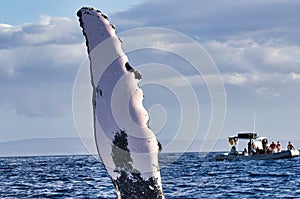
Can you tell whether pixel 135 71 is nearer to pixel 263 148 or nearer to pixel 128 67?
pixel 128 67

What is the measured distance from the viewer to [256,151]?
77.4 meters

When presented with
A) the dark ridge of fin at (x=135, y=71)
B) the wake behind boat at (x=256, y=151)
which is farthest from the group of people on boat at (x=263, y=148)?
the dark ridge of fin at (x=135, y=71)

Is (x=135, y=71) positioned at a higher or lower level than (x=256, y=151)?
lower

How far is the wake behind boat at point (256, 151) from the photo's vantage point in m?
75.3

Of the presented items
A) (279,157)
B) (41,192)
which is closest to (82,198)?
(41,192)

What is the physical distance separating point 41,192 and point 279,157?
46.5m

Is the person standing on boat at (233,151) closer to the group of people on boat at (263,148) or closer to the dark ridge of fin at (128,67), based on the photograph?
the group of people on boat at (263,148)

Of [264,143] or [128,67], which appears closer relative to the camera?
[128,67]

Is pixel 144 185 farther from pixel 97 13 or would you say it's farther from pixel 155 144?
pixel 97 13

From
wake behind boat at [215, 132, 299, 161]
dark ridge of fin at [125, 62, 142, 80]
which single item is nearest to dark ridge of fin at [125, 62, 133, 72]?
dark ridge of fin at [125, 62, 142, 80]

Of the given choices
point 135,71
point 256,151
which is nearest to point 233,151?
point 256,151

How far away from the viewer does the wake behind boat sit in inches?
2965

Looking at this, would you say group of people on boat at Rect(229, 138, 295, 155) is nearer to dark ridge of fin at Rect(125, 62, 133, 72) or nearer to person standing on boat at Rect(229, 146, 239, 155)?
person standing on boat at Rect(229, 146, 239, 155)

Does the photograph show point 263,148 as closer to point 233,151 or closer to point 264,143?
point 264,143
